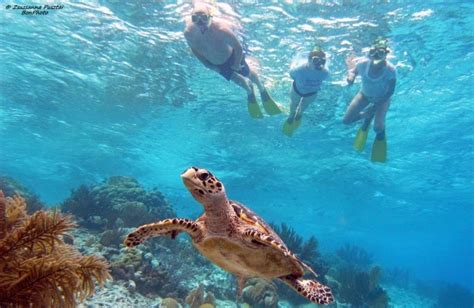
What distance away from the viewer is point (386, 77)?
472 inches

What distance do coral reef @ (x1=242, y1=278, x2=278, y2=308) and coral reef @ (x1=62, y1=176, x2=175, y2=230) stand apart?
5261 mm

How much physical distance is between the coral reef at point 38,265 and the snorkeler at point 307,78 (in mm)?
10904

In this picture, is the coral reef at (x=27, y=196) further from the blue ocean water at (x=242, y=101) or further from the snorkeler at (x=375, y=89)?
the snorkeler at (x=375, y=89)

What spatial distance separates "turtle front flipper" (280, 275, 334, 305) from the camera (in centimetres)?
395

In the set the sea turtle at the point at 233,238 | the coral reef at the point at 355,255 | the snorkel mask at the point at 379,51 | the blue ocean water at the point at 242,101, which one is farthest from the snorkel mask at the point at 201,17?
the coral reef at the point at 355,255

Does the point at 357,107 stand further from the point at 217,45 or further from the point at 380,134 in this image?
the point at 217,45

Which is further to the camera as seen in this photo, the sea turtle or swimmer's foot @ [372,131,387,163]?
swimmer's foot @ [372,131,387,163]

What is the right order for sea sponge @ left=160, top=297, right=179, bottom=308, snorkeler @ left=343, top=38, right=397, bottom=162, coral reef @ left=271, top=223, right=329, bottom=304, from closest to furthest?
sea sponge @ left=160, top=297, right=179, bottom=308
snorkeler @ left=343, top=38, right=397, bottom=162
coral reef @ left=271, top=223, right=329, bottom=304

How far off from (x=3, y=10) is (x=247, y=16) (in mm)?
11128

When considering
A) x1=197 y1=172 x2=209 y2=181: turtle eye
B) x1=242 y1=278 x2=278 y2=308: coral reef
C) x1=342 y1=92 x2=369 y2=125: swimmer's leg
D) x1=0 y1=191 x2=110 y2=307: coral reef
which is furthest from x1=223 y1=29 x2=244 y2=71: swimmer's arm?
x1=0 y1=191 x2=110 y2=307: coral reef

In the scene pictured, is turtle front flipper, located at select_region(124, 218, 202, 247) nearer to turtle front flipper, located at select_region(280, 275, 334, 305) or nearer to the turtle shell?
the turtle shell

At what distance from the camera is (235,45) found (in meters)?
11.8

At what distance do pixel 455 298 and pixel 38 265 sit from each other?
30.4 metres

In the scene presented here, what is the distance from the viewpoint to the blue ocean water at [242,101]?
491 inches
